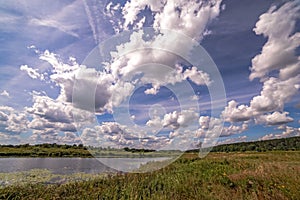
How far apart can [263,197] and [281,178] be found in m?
2.41

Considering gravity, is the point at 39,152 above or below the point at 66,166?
above

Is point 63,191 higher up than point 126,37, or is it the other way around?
point 126,37

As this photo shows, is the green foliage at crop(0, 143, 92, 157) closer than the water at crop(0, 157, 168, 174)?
No

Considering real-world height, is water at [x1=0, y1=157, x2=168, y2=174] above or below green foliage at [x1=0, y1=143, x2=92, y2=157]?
below

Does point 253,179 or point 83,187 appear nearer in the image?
point 253,179

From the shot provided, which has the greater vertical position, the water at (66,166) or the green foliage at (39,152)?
the green foliage at (39,152)

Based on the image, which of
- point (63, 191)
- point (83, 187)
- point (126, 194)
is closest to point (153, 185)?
point (126, 194)

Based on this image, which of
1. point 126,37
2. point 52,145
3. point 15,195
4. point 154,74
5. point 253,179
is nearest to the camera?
point 15,195

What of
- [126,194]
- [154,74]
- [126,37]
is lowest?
[126,194]

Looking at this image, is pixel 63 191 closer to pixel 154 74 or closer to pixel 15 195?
pixel 15 195

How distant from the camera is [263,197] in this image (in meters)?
6.39

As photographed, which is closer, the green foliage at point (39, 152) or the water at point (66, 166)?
the water at point (66, 166)

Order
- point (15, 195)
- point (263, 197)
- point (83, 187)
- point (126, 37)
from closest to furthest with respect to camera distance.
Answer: point (263, 197), point (15, 195), point (83, 187), point (126, 37)

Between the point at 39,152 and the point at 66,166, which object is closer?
the point at 66,166
